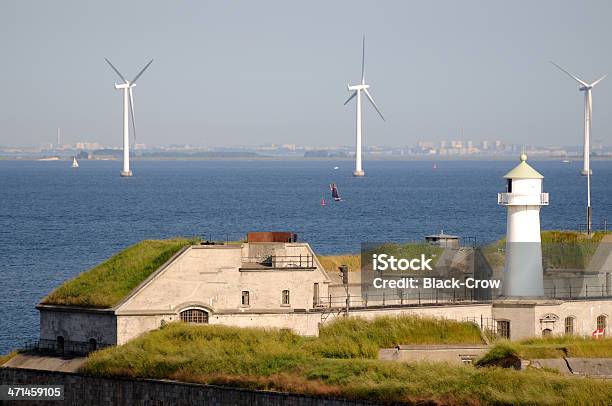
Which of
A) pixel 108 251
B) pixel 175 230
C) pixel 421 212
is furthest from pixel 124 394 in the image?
pixel 421 212

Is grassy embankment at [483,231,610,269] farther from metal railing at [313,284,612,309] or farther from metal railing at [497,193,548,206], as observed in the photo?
metal railing at [497,193,548,206]

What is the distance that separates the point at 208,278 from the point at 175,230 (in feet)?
267

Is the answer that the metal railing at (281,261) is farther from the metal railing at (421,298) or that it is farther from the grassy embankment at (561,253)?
the grassy embankment at (561,253)

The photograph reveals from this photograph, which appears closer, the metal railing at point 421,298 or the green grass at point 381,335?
the green grass at point 381,335

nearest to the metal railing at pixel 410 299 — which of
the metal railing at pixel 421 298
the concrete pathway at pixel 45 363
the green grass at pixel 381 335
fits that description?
the metal railing at pixel 421 298

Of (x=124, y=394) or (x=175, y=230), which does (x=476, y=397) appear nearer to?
(x=124, y=394)

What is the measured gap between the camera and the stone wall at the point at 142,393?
43625 millimetres

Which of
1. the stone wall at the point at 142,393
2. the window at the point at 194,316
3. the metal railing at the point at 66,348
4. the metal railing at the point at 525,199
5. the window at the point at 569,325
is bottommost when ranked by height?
the stone wall at the point at 142,393

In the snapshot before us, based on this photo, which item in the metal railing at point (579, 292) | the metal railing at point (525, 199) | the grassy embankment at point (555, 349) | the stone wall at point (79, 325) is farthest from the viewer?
the metal railing at point (579, 292)

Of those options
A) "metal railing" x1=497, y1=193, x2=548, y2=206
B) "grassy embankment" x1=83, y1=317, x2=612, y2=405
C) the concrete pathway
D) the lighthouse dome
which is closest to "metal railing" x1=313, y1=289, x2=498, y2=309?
"grassy embankment" x1=83, y1=317, x2=612, y2=405

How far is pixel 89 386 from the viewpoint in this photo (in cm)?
4938

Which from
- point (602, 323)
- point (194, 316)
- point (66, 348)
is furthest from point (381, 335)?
point (602, 323)

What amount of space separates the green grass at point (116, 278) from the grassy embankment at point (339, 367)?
319cm

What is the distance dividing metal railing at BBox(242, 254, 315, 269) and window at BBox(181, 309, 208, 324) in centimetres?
329
